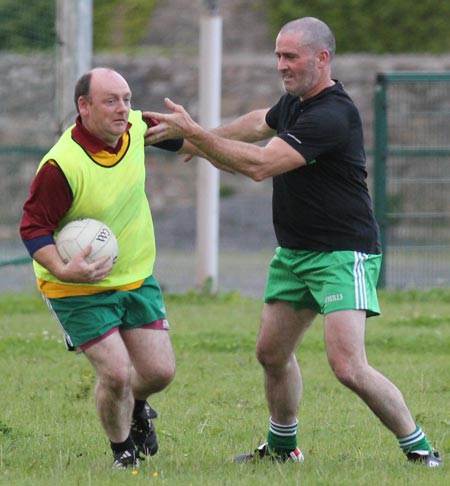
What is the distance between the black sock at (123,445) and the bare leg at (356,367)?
1172mm

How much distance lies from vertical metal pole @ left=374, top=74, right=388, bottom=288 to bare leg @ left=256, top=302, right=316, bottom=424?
8.54 m

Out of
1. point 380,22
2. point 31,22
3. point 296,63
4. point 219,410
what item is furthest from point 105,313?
point 380,22

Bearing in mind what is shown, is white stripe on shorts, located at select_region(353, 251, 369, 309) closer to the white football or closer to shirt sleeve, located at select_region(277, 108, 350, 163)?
shirt sleeve, located at select_region(277, 108, 350, 163)

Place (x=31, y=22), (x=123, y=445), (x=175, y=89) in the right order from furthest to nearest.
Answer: (x=175, y=89)
(x=31, y=22)
(x=123, y=445)

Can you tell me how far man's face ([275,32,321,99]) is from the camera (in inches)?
262

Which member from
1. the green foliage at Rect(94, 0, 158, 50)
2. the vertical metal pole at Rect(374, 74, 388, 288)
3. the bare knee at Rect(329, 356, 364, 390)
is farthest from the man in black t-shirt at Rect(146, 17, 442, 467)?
the green foliage at Rect(94, 0, 158, 50)

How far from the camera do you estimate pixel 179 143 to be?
7363mm

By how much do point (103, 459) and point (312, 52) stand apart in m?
2.48

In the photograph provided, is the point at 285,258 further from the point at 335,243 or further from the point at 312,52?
the point at 312,52

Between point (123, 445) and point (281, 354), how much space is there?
98cm

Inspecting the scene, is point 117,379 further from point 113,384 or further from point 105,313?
point 105,313

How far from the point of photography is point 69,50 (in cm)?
1462

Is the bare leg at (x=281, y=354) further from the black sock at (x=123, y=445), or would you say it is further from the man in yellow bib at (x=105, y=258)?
the black sock at (x=123, y=445)

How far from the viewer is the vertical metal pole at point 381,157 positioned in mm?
15508
